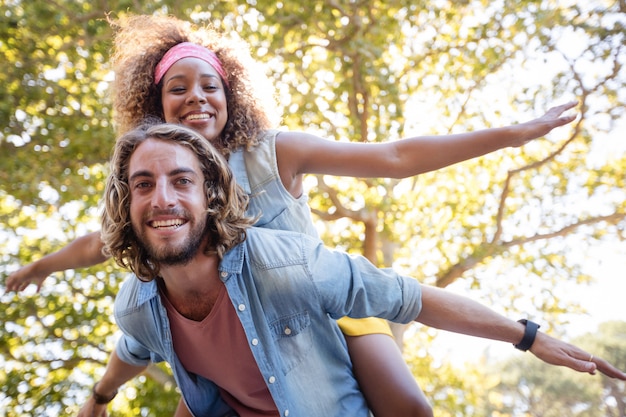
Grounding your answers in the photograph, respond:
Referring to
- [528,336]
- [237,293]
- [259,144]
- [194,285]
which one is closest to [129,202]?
[194,285]

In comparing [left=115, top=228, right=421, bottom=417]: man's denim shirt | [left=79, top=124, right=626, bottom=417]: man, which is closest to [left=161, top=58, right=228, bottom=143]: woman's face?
[left=79, top=124, right=626, bottom=417]: man

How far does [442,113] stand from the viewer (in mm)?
7945

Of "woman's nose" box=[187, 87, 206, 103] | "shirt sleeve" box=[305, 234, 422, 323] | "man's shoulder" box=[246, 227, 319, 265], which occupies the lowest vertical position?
"shirt sleeve" box=[305, 234, 422, 323]

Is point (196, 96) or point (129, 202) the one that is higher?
point (196, 96)

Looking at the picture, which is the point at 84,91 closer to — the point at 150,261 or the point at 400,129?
the point at 400,129

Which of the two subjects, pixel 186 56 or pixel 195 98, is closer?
pixel 195 98

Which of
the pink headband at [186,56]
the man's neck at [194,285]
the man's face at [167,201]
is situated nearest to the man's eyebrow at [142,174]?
the man's face at [167,201]

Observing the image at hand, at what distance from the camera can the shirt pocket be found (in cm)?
205

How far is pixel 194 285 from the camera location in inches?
81.0

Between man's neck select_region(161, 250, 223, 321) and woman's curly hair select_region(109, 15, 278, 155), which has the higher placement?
woman's curly hair select_region(109, 15, 278, 155)

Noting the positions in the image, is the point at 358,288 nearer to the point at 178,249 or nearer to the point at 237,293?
the point at 237,293

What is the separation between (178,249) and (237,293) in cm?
26

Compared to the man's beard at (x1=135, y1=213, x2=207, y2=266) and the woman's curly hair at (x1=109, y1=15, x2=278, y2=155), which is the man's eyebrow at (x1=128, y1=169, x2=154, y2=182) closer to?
the man's beard at (x1=135, y1=213, x2=207, y2=266)

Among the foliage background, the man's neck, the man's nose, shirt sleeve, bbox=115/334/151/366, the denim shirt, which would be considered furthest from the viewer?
the foliage background
